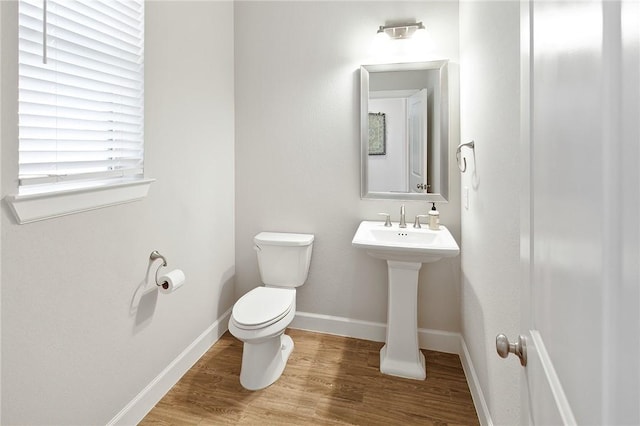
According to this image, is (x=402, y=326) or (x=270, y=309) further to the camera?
(x=402, y=326)

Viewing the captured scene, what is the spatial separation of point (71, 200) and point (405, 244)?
163cm

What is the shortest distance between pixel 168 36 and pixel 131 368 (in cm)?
173

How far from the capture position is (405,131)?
2.57 metres

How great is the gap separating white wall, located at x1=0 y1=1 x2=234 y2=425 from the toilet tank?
34 centimetres

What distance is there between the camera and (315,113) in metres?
2.69

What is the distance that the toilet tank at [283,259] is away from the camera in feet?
8.45

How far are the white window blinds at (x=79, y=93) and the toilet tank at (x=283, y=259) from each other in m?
1.02

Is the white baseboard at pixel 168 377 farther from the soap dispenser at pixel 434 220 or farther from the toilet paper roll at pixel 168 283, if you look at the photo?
the soap dispenser at pixel 434 220

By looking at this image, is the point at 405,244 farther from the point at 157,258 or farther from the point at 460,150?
the point at 157,258

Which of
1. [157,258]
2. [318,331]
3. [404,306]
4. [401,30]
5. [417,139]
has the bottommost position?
[318,331]

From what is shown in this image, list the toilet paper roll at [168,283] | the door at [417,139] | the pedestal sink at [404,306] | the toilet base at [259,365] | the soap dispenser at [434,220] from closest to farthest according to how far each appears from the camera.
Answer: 1. the toilet paper roll at [168,283]
2. the toilet base at [259,365]
3. the pedestal sink at [404,306]
4. the soap dispenser at [434,220]
5. the door at [417,139]

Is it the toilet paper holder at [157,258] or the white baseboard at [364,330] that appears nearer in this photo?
the toilet paper holder at [157,258]

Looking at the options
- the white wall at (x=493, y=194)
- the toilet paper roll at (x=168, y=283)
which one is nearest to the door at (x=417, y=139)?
the white wall at (x=493, y=194)

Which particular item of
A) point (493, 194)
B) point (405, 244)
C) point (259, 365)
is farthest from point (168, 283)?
point (493, 194)
